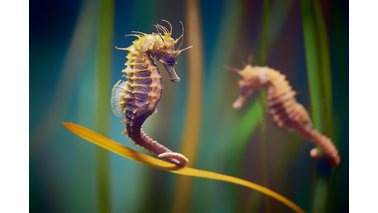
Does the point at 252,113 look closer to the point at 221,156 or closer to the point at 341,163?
the point at 221,156

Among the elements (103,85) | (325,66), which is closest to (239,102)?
(325,66)

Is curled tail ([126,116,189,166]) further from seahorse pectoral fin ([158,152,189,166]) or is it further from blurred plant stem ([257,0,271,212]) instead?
blurred plant stem ([257,0,271,212])

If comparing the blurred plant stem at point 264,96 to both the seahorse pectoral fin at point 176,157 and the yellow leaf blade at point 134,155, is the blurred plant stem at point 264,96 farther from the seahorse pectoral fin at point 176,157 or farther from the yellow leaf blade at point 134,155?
the seahorse pectoral fin at point 176,157

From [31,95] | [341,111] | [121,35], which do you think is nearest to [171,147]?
[121,35]

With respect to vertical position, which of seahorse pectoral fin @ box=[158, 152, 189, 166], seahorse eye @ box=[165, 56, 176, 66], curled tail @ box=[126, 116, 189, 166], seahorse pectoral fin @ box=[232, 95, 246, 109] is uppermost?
seahorse eye @ box=[165, 56, 176, 66]

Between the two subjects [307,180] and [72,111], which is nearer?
[72,111]

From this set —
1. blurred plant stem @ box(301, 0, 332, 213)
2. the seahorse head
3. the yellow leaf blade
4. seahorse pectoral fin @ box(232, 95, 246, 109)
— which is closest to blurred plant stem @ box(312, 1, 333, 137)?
blurred plant stem @ box(301, 0, 332, 213)

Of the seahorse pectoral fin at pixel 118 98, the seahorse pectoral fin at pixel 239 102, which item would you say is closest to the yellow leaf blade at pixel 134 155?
the seahorse pectoral fin at pixel 118 98
